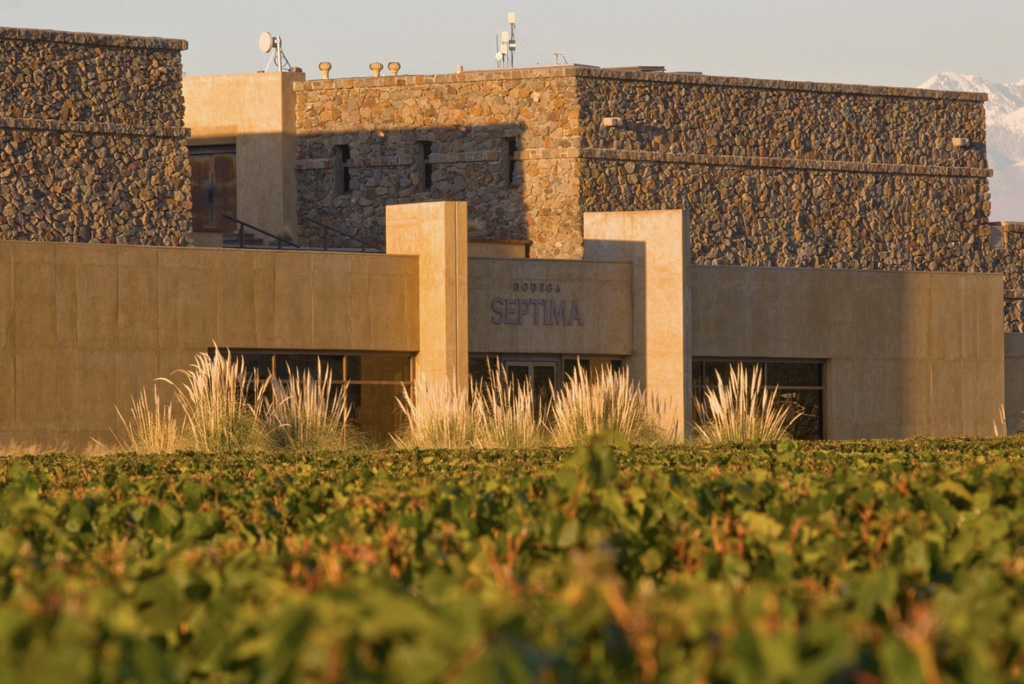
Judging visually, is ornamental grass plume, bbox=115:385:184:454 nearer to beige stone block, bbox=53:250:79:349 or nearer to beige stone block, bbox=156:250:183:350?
beige stone block, bbox=156:250:183:350

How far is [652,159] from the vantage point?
40.5 meters

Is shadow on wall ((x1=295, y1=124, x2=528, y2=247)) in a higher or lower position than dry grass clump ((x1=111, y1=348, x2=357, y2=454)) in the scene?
higher

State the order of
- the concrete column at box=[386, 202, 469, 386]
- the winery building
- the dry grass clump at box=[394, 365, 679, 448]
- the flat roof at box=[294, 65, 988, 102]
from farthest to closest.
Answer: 1. the flat roof at box=[294, 65, 988, 102]
2. the concrete column at box=[386, 202, 469, 386]
3. the winery building
4. the dry grass clump at box=[394, 365, 679, 448]

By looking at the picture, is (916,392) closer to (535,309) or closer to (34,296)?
(535,309)

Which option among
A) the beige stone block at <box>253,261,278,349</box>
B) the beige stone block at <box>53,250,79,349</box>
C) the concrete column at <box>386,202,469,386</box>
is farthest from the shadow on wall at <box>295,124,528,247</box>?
the beige stone block at <box>53,250,79,349</box>

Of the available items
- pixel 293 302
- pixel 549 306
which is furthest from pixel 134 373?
pixel 549 306

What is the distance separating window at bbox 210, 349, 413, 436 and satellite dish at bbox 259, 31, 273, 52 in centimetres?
1941

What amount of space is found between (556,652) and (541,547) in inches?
94.7

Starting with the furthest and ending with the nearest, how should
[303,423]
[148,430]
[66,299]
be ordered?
[66,299], [148,430], [303,423]

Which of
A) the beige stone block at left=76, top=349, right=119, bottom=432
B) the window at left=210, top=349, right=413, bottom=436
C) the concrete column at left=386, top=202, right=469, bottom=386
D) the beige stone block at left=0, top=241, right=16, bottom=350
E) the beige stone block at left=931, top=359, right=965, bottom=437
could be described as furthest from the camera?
the beige stone block at left=931, top=359, right=965, bottom=437

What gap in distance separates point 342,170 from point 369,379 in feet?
42.3

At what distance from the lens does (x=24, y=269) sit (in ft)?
88.5

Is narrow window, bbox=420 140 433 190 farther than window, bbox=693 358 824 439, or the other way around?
narrow window, bbox=420 140 433 190

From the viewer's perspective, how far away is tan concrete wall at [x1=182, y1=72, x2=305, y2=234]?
136ft
